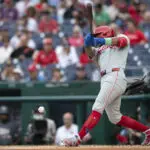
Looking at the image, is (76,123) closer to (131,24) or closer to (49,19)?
(131,24)

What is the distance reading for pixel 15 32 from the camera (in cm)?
1459

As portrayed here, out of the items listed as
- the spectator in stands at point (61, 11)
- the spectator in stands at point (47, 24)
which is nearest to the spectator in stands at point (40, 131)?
the spectator in stands at point (47, 24)

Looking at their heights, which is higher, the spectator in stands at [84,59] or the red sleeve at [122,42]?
the red sleeve at [122,42]

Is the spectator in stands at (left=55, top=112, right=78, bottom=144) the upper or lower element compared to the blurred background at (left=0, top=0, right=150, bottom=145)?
lower

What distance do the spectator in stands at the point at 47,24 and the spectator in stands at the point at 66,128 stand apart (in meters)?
4.17

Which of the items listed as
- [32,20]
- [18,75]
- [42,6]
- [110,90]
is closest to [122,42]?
[110,90]

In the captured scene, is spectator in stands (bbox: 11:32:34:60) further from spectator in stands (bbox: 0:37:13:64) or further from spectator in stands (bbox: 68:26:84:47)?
spectator in stands (bbox: 68:26:84:47)

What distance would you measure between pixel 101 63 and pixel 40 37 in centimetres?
593

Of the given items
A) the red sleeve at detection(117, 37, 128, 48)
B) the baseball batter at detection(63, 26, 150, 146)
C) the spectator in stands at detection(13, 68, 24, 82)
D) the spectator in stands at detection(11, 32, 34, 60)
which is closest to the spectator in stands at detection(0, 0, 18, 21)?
the spectator in stands at detection(11, 32, 34, 60)

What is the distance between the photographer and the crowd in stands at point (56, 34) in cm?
1230

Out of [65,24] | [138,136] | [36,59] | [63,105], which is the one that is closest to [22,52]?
[36,59]

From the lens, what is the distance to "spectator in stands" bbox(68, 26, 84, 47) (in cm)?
1352

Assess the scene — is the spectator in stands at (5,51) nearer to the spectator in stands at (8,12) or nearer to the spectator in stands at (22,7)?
the spectator in stands at (8,12)

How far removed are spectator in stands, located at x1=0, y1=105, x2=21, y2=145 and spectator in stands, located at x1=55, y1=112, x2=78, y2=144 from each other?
27.2 inches
